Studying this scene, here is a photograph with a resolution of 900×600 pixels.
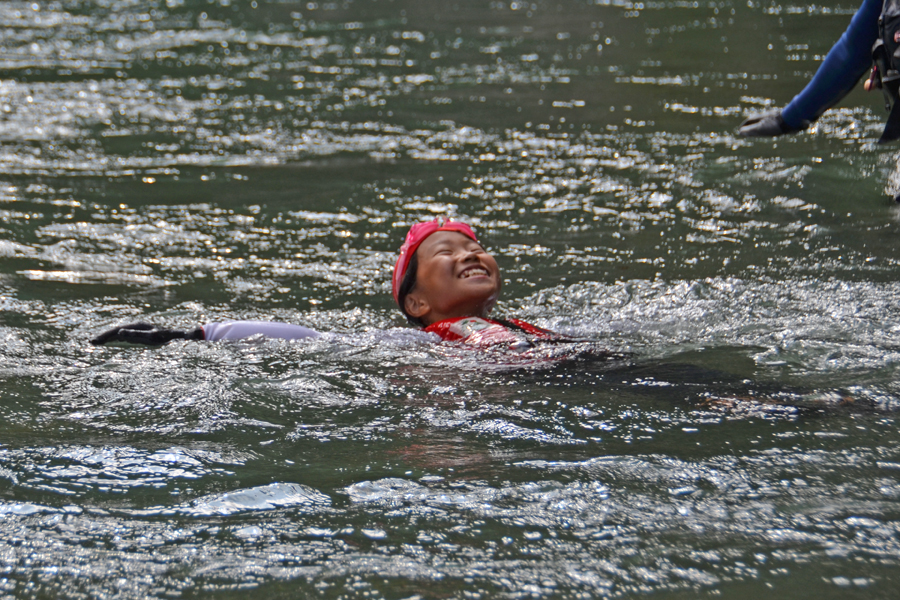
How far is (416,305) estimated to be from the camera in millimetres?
5168

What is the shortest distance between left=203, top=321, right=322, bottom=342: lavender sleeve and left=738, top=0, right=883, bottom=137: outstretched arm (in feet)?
9.78

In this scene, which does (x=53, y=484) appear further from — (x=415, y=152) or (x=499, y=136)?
(x=499, y=136)

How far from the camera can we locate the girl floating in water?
461cm

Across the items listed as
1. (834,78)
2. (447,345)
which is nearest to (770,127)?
(834,78)

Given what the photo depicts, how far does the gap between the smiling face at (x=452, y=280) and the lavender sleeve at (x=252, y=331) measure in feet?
2.12

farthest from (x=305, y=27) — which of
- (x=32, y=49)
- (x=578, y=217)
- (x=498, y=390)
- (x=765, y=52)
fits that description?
(x=498, y=390)

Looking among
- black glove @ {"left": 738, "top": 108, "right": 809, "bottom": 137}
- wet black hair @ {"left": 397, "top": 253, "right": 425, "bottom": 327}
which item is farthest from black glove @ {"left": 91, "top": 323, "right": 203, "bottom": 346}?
black glove @ {"left": 738, "top": 108, "right": 809, "bottom": 137}

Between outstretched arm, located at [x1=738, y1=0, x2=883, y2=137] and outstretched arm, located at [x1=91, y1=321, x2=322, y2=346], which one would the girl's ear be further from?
outstretched arm, located at [x1=738, y1=0, x2=883, y2=137]

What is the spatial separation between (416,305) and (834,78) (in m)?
2.69

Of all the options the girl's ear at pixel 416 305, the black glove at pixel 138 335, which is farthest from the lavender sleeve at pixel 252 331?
the girl's ear at pixel 416 305

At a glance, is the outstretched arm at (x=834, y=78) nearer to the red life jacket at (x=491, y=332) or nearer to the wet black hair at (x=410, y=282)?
the red life jacket at (x=491, y=332)

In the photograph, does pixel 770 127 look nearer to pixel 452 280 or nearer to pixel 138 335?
pixel 452 280

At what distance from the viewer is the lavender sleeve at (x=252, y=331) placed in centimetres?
471

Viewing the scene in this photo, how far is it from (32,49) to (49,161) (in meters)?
6.04
